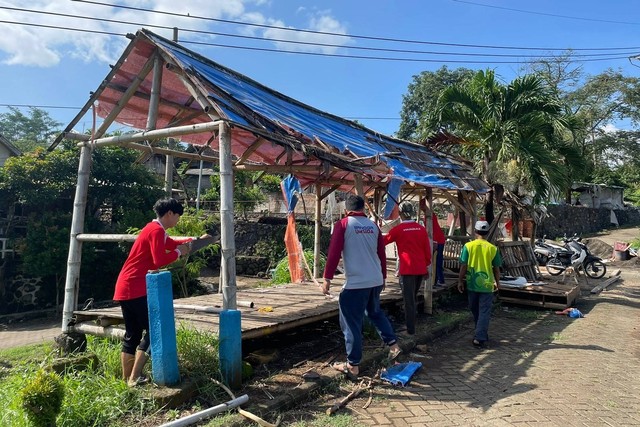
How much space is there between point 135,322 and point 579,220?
30.0m

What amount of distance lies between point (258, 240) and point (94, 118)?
14523 millimetres

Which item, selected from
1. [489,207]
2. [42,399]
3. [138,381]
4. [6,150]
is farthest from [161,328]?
[6,150]

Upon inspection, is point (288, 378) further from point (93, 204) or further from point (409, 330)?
point (93, 204)

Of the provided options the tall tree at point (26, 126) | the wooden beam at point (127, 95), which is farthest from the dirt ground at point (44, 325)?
the tall tree at point (26, 126)

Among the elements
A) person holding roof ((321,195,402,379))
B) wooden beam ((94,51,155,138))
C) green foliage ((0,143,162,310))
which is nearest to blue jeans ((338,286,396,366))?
person holding roof ((321,195,402,379))

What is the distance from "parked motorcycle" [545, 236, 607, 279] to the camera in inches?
570

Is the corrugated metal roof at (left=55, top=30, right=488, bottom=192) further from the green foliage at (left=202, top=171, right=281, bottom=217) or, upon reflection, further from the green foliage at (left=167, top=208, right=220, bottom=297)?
the green foliage at (left=202, top=171, right=281, bottom=217)

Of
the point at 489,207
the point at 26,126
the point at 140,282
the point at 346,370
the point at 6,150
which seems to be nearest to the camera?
the point at 140,282

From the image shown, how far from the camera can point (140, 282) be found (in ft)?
13.3

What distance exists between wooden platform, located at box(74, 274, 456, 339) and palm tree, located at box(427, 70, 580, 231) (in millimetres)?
4634

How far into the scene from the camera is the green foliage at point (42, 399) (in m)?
3.11

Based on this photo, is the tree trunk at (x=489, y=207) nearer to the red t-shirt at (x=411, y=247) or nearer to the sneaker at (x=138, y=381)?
the red t-shirt at (x=411, y=247)

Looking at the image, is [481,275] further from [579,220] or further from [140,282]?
[579,220]

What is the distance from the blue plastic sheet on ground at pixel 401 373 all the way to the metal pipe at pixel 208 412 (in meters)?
1.74
